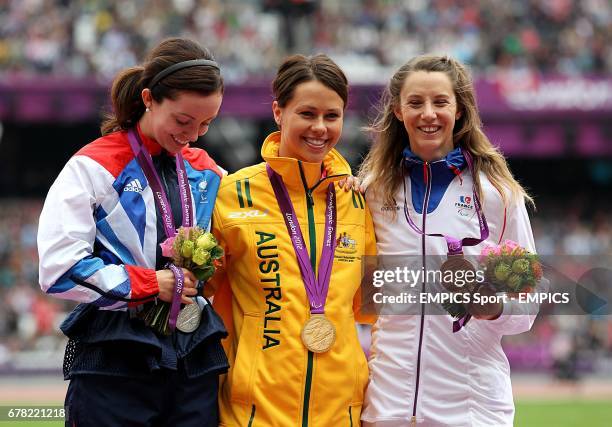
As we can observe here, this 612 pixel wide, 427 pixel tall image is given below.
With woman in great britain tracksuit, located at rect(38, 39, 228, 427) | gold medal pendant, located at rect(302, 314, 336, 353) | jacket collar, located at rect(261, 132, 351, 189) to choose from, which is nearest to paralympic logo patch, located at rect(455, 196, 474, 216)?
jacket collar, located at rect(261, 132, 351, 189)

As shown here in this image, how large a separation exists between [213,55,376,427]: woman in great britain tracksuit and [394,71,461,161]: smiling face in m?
0.32

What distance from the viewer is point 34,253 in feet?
61.0

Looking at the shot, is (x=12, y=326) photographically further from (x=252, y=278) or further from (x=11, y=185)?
(x=252, y=278)

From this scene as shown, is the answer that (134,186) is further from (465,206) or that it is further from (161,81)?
(465,206)

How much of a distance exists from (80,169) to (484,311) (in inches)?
62.3

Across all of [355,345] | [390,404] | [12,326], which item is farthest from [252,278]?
[12,326]

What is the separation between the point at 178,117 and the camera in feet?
12.2

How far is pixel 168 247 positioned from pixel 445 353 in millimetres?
1177

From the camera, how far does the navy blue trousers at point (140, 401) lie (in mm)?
3527

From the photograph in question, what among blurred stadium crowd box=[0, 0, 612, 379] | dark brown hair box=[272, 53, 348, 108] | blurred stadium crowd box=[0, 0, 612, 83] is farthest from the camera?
blurred stadium crowd box=[0, 0, 612, 83]

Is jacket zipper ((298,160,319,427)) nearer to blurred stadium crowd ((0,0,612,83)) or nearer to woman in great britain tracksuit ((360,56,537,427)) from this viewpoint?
woman in great britain tracksuit ((360,56,537,427))

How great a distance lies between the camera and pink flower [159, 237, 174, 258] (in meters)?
3.61

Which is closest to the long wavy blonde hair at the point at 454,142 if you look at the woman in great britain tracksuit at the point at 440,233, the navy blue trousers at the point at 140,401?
the woman in great britain tracksuit at the point at 440,233

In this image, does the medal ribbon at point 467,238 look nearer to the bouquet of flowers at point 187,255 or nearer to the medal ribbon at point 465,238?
the medal ribbon at point 465,238
